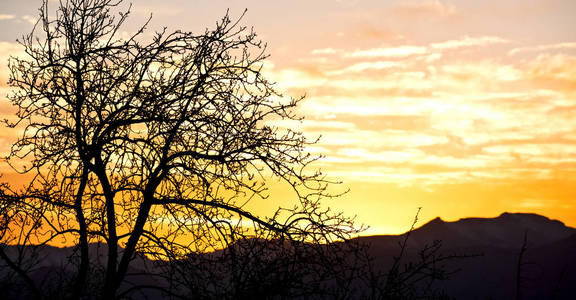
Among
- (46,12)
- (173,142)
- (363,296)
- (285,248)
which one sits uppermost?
(46,12)

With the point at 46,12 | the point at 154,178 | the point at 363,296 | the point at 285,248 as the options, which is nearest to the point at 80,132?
the point at 154,178

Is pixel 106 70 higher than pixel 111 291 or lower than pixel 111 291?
higher

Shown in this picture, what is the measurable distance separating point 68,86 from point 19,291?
377 centimetres

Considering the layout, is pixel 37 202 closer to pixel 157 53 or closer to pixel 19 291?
pixel 19 291

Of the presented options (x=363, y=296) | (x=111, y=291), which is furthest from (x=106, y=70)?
(x=363, y=296)

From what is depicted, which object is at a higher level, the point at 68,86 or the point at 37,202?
the point at 68,86

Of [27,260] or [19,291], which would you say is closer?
[19,291]

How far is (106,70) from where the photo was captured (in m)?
11.1

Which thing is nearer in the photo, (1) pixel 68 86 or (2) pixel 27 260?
(1) pixel 68 86

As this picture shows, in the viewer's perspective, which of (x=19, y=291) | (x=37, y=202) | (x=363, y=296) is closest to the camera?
(x=363, y=296)

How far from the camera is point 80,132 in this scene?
11.2m

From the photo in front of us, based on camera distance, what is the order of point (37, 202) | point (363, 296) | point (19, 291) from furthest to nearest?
point (37, 202), point (19, 291), point (363, 296)

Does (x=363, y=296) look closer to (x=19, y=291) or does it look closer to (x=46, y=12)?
(x=19, y=291)

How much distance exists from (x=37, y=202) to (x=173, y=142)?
9.99 ft
